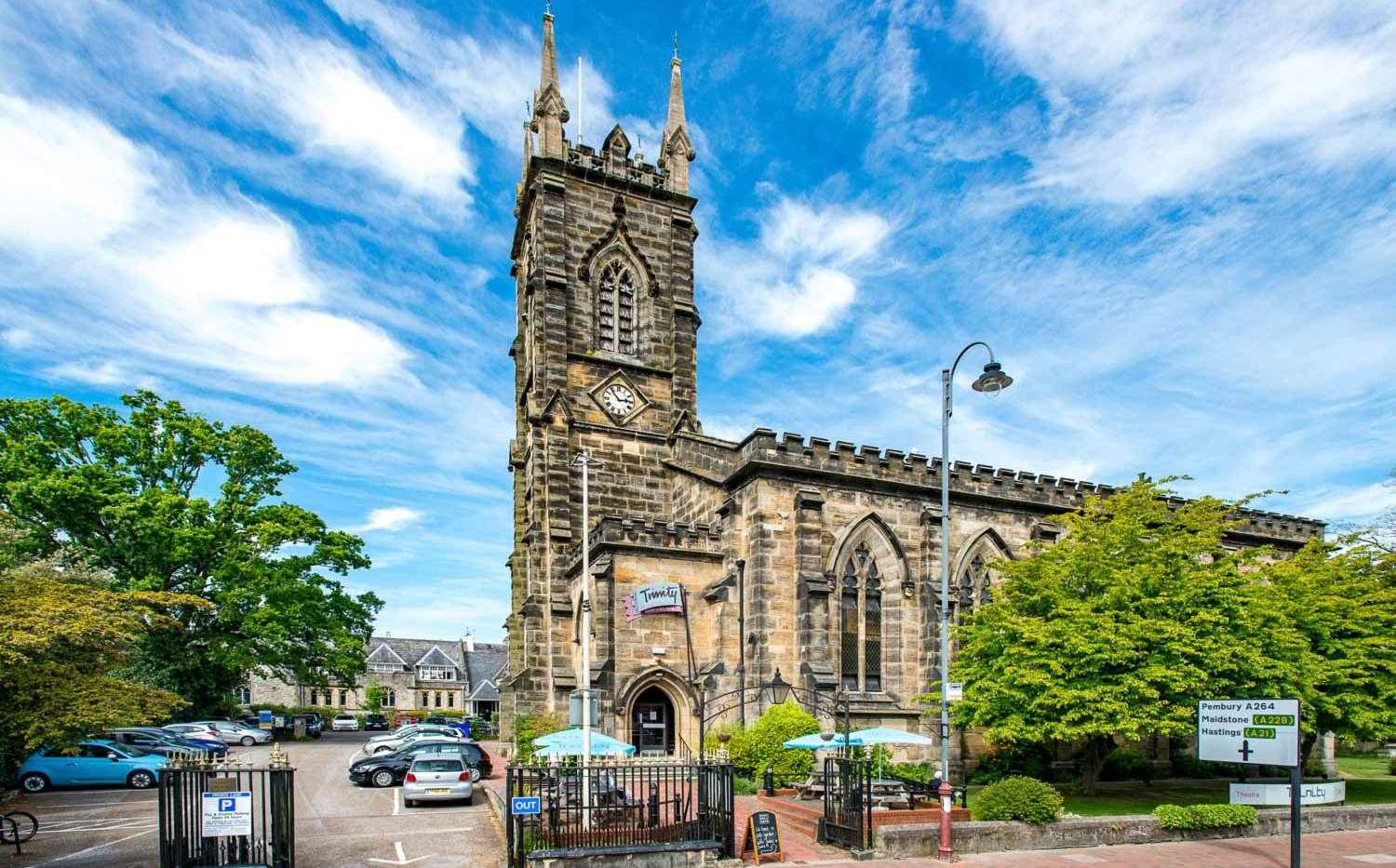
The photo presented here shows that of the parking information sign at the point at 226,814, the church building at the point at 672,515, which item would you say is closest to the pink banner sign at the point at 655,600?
the church building at the point at 672,515

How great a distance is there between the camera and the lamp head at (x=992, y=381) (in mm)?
15984

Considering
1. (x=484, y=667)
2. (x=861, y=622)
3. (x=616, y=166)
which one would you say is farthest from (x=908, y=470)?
(x=484, y=667)

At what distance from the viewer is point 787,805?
1853 centimetres

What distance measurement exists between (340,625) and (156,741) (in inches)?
461

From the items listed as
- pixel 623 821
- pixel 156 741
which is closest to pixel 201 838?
pixel 623 821

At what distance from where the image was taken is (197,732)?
103 ft

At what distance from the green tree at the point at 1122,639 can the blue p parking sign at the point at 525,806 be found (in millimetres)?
12091

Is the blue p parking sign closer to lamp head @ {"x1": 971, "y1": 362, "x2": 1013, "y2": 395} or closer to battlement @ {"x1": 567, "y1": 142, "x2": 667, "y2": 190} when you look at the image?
lamp head @ {"x1": 971, "y1": 362, "x2": 1013, "y2": 395}

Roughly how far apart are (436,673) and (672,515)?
59.3 metres

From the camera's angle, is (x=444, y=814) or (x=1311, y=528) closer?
(x=444, y=814)

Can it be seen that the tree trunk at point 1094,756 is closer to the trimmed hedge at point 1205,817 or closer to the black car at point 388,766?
the trimmed hedge at point 1205,817

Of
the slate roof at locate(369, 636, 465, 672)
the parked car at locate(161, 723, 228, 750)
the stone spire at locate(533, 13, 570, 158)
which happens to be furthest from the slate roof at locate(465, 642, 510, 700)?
the stone spire at locate(533, 13, 570, 158)

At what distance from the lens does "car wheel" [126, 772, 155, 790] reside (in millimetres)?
24061

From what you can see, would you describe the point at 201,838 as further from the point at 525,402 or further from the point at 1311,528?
the point at 1311,528
